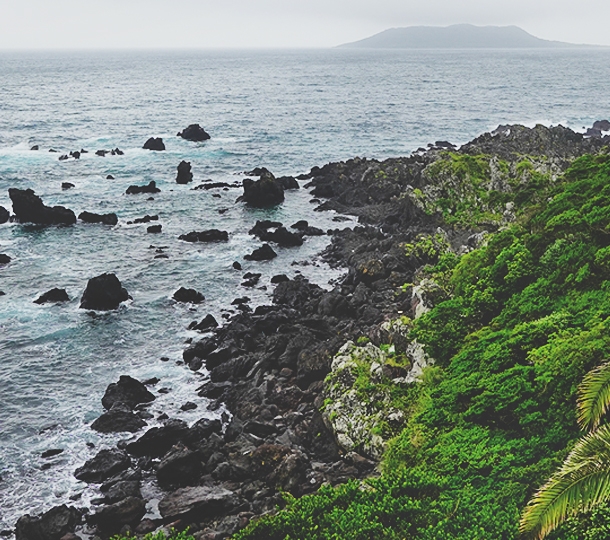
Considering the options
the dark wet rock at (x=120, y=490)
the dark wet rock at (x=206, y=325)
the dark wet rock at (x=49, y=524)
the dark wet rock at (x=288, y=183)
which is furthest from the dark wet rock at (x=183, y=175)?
the dark wet rock at (x=49, y=524)

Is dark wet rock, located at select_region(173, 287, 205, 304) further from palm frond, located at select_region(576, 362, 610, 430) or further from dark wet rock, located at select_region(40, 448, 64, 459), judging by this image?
palm frond, located at select_region(576, 362, 610, 430)

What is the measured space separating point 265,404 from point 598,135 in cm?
9479

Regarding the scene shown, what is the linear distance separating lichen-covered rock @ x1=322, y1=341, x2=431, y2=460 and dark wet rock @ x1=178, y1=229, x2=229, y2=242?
31.0m

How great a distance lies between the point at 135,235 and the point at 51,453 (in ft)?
110

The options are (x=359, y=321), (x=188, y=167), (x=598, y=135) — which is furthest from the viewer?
(x=598, y=135)

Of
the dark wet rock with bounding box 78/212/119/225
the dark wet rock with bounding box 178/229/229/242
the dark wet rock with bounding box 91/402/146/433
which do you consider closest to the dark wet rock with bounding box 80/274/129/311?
the dark wet rock with bounding box 91/402/146/433

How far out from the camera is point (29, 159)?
9212 cm

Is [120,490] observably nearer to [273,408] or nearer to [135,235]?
[273,408]

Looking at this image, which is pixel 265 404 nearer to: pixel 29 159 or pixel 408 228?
pixel 408 228

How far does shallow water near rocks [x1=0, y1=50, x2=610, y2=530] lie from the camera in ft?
104

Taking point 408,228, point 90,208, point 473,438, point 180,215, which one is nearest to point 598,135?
point 408,228

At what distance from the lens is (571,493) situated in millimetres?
11680

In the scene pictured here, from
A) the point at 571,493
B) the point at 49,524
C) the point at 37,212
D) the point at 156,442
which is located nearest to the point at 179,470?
the point at 156,442

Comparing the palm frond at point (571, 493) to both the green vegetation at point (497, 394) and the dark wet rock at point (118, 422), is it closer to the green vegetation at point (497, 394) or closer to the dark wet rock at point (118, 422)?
the green vegetation at point (497, 394)
